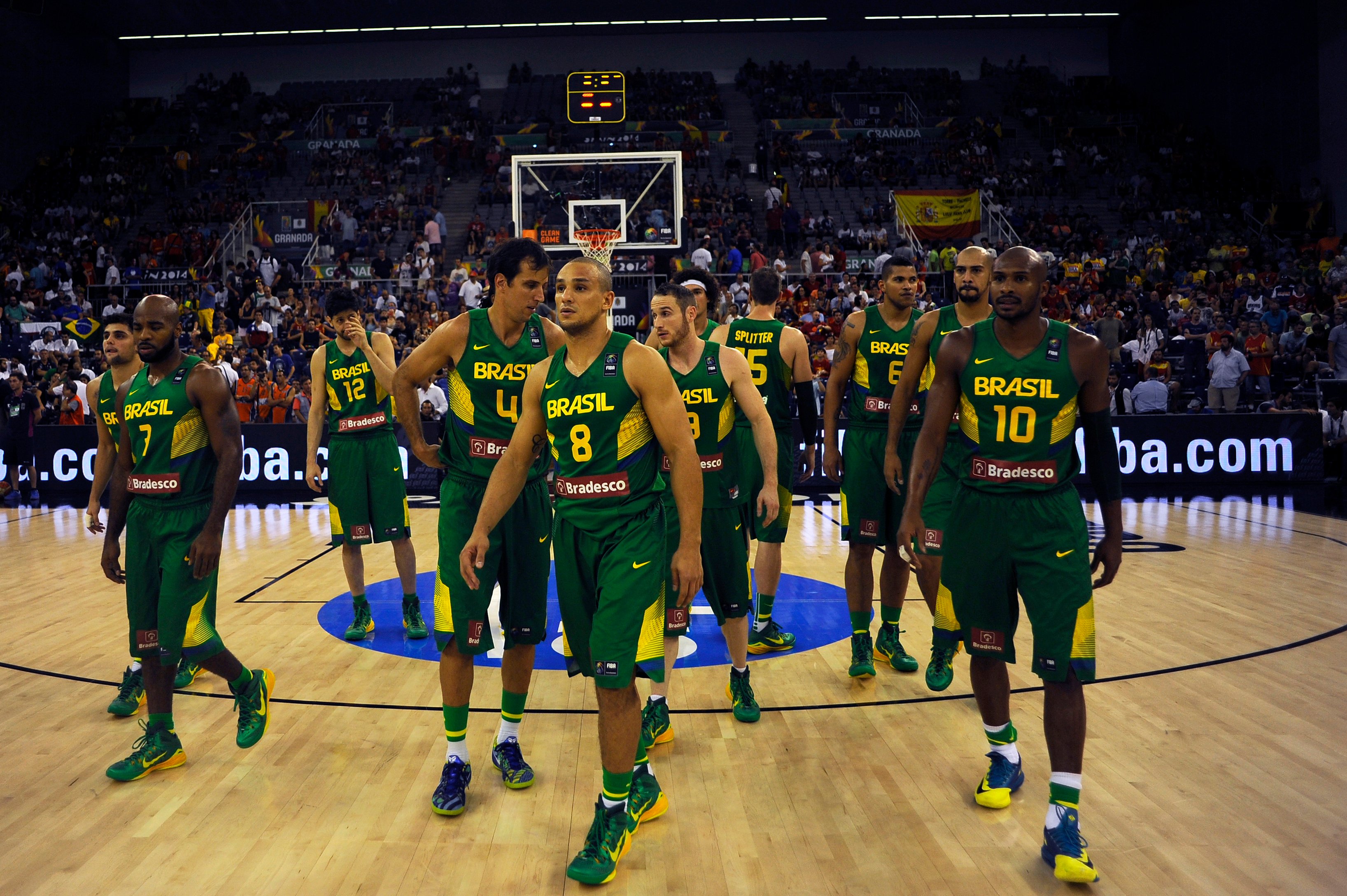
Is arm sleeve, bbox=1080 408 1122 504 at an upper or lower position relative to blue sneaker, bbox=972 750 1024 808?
upper

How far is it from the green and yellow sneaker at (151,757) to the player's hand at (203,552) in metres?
0.78

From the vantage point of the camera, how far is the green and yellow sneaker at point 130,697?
5.53 m

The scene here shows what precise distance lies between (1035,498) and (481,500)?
7.72ft

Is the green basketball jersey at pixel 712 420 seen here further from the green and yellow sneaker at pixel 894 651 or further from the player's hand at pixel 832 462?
the green and yellow sneaker at pixel 894 651

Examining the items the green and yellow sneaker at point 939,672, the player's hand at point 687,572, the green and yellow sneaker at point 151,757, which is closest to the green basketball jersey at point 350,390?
the green and yellow sneaker at point 151,757

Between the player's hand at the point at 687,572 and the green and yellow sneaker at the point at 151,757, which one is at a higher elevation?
the player's hand at the point at 687,572

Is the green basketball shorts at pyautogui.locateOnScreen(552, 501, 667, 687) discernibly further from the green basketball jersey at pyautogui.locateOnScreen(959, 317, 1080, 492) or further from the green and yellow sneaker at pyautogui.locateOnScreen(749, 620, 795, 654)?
the green and yellow sneaker at pyautogui.locateOnScreen(749, 620, 795, 654)

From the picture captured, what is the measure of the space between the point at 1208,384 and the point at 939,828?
14733 mm

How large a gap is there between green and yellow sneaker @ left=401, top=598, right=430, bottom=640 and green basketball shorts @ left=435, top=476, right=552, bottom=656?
2730 mm

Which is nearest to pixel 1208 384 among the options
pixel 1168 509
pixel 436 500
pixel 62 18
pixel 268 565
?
pixel 1168 509

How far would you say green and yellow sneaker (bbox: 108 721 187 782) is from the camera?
15.0 feet

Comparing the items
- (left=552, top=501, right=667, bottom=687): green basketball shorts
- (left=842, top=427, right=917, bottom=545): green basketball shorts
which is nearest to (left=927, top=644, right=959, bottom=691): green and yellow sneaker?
(left=842, top=427, right=917, bottom=545): green basketball shorts

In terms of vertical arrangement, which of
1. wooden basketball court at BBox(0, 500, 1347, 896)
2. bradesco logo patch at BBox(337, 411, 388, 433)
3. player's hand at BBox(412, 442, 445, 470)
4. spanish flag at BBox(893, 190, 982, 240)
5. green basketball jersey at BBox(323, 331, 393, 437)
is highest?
spanish flag at BBox(893, 190, 982, 240)

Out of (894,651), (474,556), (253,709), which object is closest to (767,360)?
(894,651)
